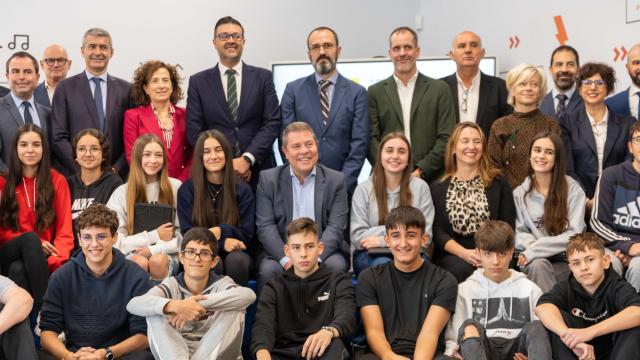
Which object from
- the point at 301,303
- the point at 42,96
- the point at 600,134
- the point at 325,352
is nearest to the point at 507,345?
the point at 325,352

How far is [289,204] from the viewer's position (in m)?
4.82

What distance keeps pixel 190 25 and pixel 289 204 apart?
11.8 feet

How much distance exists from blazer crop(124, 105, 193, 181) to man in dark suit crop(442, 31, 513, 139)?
1.83 m

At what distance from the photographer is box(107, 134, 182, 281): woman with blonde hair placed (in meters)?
4.46

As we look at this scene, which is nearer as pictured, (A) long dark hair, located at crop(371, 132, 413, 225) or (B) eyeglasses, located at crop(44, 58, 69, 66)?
(A) long dark hair, located at crop(371, 132, 413, 225)

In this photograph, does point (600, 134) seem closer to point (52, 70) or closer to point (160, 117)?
point (160, 117)

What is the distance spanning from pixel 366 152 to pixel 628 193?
1587 mm

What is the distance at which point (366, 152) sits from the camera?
522cm

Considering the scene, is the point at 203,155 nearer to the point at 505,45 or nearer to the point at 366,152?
the point at 366,152

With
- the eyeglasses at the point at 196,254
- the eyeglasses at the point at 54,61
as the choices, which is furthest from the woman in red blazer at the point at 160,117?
the eyeglasses at the point at 196,254

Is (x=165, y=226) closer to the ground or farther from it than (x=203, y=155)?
closer to the ground

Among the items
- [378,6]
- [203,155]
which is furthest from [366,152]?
[378,6]

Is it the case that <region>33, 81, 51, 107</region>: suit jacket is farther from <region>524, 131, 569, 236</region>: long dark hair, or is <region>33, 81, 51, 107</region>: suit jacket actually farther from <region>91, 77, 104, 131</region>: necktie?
<region>524, 131, 569, 236</region>: long dark hair

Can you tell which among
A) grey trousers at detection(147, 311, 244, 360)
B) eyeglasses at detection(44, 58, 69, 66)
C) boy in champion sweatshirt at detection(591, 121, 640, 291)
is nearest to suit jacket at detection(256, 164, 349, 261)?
grey trousers at detection(147, 311, 244, 360)
